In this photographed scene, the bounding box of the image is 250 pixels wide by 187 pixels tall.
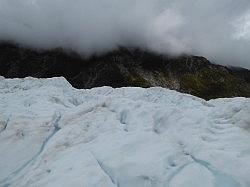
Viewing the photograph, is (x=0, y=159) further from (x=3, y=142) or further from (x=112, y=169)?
(x=112, y=169)

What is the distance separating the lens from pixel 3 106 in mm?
27328

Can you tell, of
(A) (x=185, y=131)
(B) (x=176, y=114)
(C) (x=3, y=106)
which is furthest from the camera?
(C) (x=3, y=106)

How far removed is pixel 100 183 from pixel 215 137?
199 inches

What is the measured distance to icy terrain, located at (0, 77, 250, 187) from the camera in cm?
1575

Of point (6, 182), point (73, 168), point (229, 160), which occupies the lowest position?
point (6, 182)

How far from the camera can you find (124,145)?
1833 centimetres

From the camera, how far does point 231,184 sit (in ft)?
48.1

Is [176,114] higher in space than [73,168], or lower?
higher

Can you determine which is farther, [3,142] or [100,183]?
[3,142]

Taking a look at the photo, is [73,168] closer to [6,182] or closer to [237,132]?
[6,182]

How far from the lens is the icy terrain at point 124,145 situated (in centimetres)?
1575

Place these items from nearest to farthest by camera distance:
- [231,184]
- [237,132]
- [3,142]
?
1. [231,184]
2. [237,132]
3. [3,142]

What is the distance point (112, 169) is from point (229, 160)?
437 cm

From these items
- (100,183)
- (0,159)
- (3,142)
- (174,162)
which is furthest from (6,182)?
(174,162)
